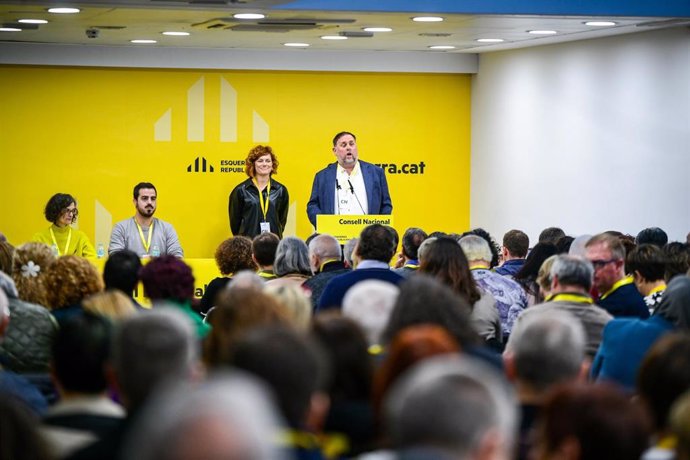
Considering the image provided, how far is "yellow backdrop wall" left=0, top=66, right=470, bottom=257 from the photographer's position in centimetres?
1544

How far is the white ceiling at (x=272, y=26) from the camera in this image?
10.6 meters

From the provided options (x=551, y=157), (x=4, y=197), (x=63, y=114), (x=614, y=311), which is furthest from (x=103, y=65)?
(x=614, y=311)

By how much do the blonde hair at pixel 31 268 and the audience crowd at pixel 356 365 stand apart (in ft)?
0.04

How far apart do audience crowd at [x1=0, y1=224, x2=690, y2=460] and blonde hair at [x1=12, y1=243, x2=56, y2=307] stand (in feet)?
0.04

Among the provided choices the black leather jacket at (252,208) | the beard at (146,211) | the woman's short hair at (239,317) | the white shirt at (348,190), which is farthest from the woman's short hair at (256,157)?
the woman's short hair at (239,317)

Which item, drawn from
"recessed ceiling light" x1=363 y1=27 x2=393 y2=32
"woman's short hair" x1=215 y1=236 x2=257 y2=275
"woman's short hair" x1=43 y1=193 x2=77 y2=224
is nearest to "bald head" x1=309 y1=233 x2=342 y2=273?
"woman's short hair" x1=215 y1=236 x2=257 y2=275

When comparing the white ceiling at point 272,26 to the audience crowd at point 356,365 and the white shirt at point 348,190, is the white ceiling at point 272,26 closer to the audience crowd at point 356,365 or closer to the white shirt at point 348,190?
the white shirt at point 348,190

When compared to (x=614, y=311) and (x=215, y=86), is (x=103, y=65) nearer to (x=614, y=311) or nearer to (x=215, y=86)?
(x=215, y=86)

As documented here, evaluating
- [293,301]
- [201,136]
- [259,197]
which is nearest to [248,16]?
[259,197]

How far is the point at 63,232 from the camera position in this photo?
1274 centimetres

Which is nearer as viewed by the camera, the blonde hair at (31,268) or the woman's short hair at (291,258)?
the blonde hair at (31,268)

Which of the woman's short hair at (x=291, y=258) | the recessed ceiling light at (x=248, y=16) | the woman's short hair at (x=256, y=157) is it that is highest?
the recessed ceiling light at (x=248, y=16)

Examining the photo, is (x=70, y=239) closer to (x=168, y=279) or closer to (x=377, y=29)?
(x=377, y=29)

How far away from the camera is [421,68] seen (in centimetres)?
1598
